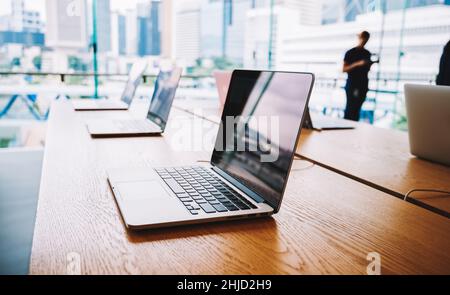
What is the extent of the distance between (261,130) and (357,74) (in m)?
3.71

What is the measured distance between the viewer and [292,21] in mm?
6922

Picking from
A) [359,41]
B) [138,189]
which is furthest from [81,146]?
[359,41]

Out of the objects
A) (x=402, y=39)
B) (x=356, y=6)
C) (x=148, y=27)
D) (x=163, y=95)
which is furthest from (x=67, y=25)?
(x=402, y=39)

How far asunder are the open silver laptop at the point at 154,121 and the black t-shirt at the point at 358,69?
2875 millimetres

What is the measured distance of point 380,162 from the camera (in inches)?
49.7

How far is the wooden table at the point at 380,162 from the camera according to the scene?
0.96 metres

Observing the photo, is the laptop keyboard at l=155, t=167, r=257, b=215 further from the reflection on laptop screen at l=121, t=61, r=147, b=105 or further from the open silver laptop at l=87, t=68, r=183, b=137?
the reflection on laptop screen at l=121, t=61, r=147, b=105

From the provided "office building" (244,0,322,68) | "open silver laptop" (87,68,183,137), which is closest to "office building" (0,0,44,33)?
"office building" (244,0,322,68)

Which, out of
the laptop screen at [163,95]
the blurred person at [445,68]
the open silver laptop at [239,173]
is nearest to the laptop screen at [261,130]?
the open silver laptop at [239,173]

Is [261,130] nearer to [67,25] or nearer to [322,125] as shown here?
[322,125]

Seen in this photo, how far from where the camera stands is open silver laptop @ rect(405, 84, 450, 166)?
120 cm

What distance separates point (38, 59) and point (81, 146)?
4252 mm
